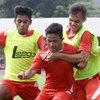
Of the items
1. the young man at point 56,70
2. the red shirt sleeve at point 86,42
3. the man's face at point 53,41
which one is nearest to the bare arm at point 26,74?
the young man at point 56,70

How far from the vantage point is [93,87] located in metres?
4.66

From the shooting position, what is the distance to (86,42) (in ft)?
14.8

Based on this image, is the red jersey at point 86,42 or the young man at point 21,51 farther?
the young man at point 21,51

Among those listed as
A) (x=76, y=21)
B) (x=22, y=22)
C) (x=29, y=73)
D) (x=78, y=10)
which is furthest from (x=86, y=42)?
(x=22, y=22)

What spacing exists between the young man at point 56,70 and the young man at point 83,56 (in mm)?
90

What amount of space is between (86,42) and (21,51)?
1257 millimetres

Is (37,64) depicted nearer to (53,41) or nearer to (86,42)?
(53,41)

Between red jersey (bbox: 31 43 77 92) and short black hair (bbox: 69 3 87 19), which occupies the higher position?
short black hair (bbox: 69 3 87 19)

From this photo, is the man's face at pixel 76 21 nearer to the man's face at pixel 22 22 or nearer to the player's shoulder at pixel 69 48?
the player's shoulder at pixel 69 48

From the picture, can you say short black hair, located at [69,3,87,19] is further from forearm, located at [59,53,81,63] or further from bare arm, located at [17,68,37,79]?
bare arm, located at [17,68,37,79]

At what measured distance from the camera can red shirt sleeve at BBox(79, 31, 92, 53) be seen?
14.7ft

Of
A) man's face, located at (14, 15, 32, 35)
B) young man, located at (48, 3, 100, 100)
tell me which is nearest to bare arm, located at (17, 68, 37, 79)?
young man, located at (48, 3, 100, 100)

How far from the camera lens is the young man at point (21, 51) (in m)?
5.29

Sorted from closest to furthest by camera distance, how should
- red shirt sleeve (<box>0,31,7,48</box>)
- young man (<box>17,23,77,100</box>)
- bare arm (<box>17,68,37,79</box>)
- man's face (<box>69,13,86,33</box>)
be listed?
bare arm (<box>17,68,37,79</box>)
young man (<box>17,23,77,100</box>)
man's face (<box>69,13,86,33</box>)
red shirt sleeve (<box>0,31,7,48</box>)
